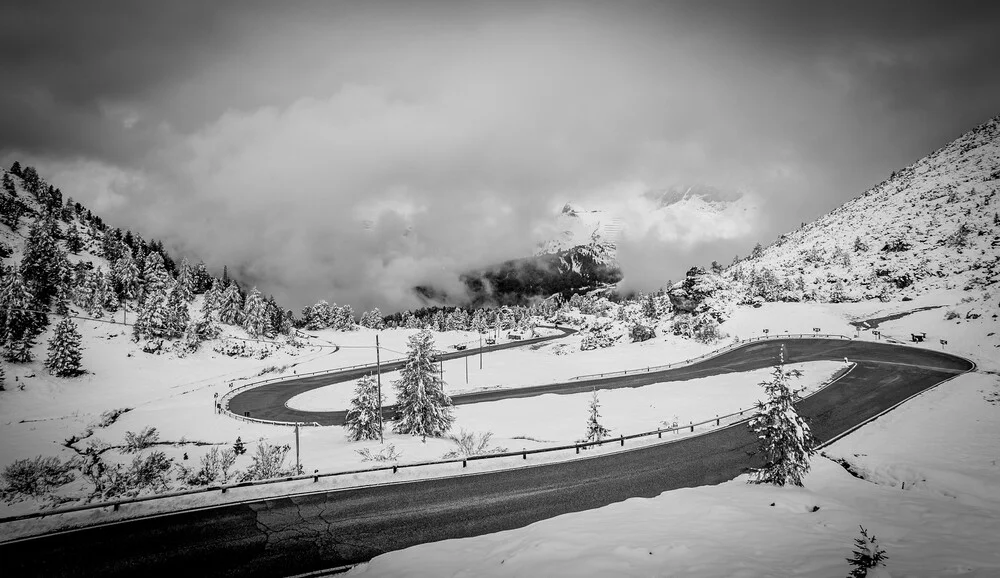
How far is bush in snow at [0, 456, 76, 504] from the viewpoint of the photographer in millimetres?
14703

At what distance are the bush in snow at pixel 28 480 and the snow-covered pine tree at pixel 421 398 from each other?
17.0 metres

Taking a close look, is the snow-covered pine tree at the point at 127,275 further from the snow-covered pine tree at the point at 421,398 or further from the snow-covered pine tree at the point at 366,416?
the snow-covered pine tree at the point at 421,398

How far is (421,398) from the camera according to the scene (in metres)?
29.8

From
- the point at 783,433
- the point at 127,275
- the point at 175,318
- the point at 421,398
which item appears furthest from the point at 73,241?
the point at 783,433

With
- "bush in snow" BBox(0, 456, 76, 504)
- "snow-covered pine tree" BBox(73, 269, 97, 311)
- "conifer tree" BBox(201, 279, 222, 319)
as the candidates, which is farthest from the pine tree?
"bush in snow" BBox(0, 456, 76, 504)

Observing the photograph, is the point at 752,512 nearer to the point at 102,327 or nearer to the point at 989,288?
the point at 989,288

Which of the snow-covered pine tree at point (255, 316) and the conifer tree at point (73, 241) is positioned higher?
the conifer tree at point (73, 241)

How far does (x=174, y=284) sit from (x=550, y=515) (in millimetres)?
112827

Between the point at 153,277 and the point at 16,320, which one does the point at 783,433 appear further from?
the point at 153,277

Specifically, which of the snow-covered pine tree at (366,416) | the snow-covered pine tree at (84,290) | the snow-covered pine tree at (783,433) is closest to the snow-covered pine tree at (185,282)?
the snow-covered pine tree at (84,290)

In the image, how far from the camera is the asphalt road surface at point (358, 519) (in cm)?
1017

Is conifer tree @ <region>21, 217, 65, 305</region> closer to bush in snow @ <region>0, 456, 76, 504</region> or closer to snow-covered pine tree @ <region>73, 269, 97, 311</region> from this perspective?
snow-covered pine tree @ <region>73, 269, 97, 311</region>

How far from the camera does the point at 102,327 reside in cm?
7200

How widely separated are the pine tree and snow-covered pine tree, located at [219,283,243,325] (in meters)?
44.9
